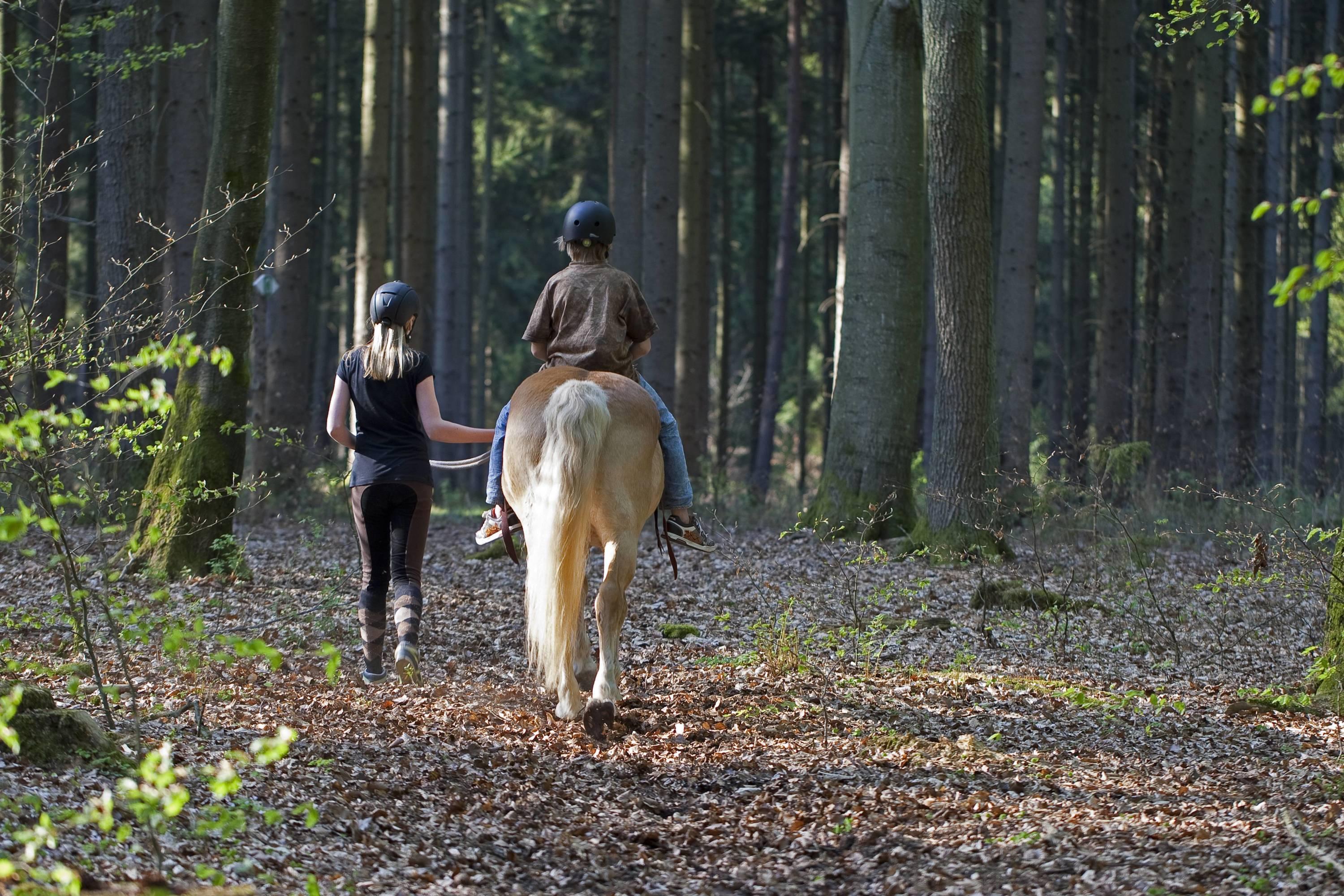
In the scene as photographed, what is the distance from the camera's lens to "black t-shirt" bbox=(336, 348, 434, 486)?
6582mm

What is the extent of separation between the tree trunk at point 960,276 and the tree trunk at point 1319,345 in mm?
7339

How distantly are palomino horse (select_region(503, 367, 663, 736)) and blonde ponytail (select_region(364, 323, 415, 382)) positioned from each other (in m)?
0.79

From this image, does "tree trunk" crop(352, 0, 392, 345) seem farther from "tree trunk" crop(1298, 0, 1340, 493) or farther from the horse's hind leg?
"tree trunk" crop(1298, 0, 1340, 493)

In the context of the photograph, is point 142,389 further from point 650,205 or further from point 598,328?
point 650,205

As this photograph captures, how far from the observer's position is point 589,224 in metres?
6.77

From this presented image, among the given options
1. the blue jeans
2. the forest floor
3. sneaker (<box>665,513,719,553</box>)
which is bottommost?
the forest floor

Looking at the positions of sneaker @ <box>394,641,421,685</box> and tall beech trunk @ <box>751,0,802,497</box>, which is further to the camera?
tall beech trunk @ <box>751,0,802,497</box>

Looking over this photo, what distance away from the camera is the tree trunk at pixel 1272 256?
17922 mm

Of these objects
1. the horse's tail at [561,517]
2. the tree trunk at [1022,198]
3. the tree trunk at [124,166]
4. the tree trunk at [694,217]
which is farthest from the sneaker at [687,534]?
the tree trunk at [694,217]

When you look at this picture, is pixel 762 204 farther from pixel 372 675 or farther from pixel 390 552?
pixel 372 675

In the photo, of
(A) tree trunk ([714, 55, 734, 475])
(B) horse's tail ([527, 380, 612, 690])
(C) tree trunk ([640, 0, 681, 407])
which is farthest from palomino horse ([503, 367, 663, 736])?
(A) tree trunk ([714, 55, 734, 475])

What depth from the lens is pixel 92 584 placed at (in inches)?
343

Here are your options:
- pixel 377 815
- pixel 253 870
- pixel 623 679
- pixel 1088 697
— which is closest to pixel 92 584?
pixel 623 679

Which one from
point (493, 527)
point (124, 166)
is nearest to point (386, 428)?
point (493, 527)
